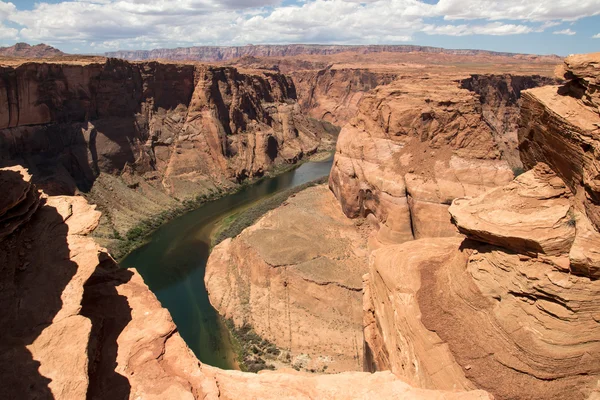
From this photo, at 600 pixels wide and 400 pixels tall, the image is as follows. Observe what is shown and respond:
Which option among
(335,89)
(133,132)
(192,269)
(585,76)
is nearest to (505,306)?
(585,76)

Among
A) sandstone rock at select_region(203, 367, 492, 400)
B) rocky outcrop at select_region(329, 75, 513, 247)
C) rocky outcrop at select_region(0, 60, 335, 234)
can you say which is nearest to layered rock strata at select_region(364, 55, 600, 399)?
sandstone rock at select_region(203, 367, 492, 400)

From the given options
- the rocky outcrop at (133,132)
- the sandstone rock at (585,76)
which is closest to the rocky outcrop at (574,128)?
the sandstone rock at (585,76)

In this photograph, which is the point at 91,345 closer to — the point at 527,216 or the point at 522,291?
the point at 522,291

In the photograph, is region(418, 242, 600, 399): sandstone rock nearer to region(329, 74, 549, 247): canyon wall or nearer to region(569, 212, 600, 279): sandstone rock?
region(569, 212, 600, 279): sandstone rock

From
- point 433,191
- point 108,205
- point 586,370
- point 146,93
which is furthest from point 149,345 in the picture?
point 146,93

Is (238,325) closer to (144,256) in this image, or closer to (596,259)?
(144,256)

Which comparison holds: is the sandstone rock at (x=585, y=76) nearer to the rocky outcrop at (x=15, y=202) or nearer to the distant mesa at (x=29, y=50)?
the rocky outcrop at (x=15, y=202)
